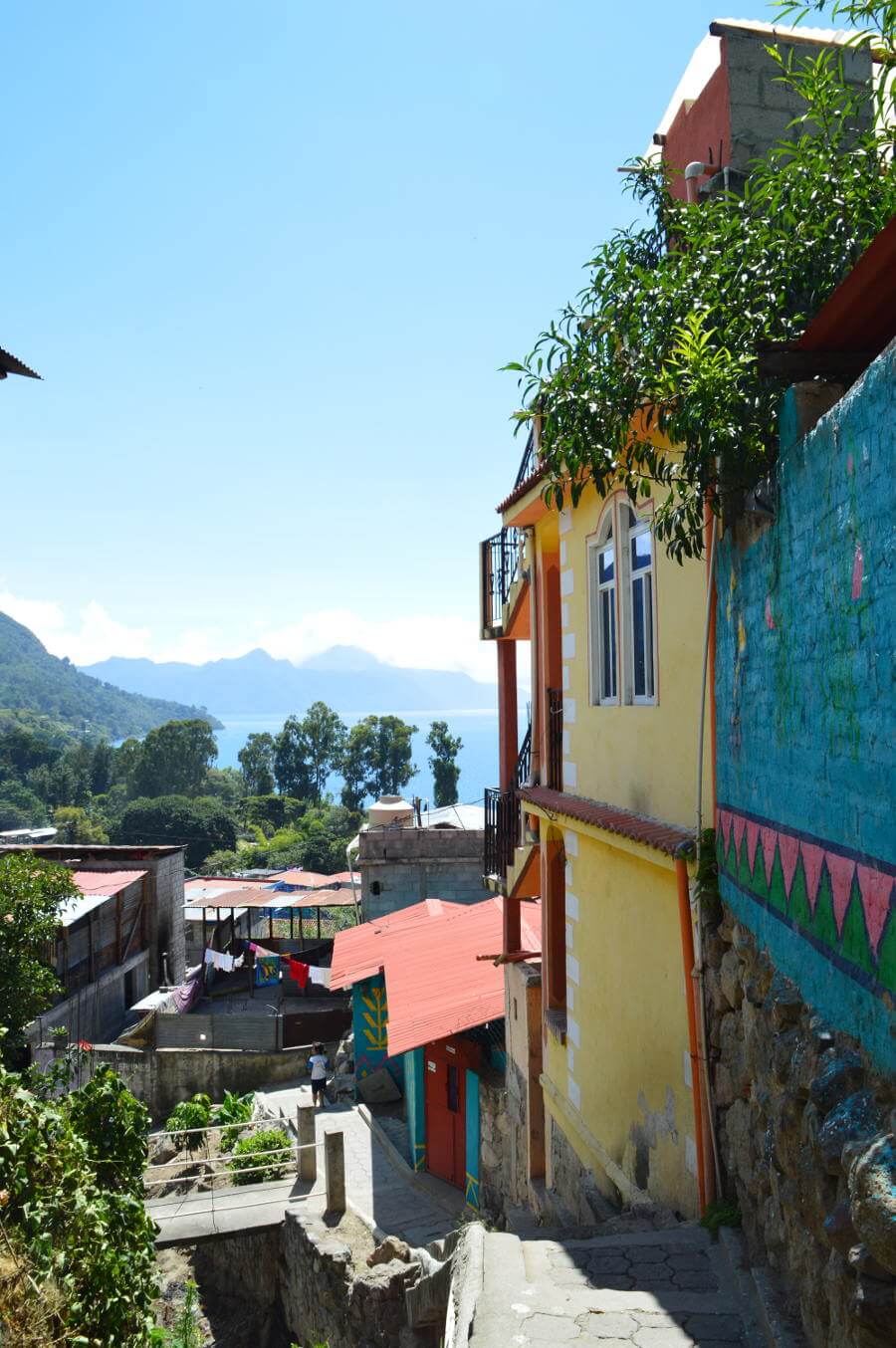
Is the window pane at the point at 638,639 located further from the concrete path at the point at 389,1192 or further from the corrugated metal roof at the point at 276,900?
the corrugated metal roof at the point at 276,900

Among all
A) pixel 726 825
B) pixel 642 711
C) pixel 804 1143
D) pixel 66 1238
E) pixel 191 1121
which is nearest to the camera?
pixel 804 1143

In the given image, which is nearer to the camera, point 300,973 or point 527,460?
point 527,460

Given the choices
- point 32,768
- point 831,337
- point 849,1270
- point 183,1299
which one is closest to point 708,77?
point 831,337

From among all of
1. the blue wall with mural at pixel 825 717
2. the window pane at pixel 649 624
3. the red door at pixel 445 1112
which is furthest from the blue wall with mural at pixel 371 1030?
the blue wall with mural at pixel 825 717

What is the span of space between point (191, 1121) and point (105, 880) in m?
12.3

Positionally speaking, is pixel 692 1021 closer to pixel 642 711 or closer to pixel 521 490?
pixel 642 711

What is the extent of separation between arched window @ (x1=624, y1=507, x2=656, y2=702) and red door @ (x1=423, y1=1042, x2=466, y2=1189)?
30.1 feet

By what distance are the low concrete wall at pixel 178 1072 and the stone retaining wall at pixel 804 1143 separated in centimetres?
2119

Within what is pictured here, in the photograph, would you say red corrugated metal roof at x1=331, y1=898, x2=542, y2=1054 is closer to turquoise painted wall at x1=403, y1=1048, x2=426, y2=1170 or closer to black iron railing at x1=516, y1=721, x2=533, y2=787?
turquoise painted wall at x1=403, y1=1048, x2=426, y2=1170

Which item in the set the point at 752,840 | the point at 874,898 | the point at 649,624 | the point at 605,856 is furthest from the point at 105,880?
the point at 874,898

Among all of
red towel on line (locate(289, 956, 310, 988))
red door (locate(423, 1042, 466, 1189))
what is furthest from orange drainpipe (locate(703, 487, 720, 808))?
red towel on line (locate(289, 956, 310, 988))

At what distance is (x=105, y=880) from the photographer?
104 feet

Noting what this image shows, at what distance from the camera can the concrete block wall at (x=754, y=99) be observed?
7.80 metres

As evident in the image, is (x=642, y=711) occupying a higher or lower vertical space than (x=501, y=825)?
higher
